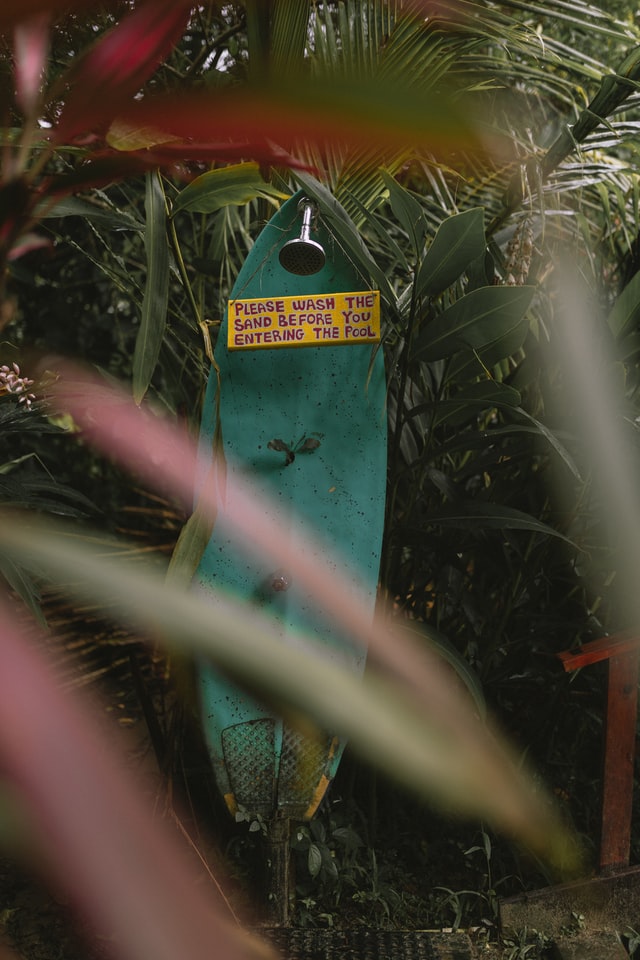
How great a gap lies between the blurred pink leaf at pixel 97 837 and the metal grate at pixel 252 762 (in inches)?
41.0

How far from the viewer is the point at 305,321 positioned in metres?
1.22

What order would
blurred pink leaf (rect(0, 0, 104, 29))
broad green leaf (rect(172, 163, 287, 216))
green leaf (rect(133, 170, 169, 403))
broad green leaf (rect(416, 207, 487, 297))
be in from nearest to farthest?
blurred pink leaf (rect(0, 0, 104, 29)) < green leaf (rect(133, 170, 169, 403)) < broad green leaf (rect(172, 163, 287, 216)) < broad green leaf (rect(416, 207, 487, 297))

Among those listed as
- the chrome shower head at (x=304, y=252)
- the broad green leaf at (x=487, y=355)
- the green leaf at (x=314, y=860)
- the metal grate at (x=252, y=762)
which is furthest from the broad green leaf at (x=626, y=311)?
the green leaf at (x=314, y=860)

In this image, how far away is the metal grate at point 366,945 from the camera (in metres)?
1.00

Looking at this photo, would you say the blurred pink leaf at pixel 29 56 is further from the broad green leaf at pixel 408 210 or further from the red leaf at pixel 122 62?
the broad green leaf at pixel 408 210

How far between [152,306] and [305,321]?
0.82 m

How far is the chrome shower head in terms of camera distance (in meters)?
1.22

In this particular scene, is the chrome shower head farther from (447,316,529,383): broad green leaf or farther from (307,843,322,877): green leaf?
(307,843,322,877): green leaf

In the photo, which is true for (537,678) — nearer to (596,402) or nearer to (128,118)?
(596,402)

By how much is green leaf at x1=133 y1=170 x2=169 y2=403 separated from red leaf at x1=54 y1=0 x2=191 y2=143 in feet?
0.63

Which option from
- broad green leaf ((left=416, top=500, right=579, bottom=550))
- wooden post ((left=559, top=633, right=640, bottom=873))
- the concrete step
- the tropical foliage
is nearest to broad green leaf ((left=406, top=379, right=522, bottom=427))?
the tropical foliage

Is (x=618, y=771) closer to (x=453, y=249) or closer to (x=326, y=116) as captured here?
(x=453, y=249)

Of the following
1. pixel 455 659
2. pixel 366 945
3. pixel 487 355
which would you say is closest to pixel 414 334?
pixel 487 355

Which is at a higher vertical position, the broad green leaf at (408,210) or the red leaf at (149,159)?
the broad green leaf at (408,210)
